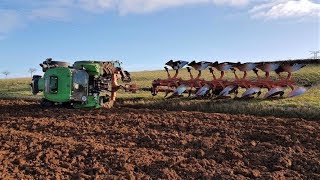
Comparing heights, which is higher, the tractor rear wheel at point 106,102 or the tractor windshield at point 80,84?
the tractor windshield at point 80,84

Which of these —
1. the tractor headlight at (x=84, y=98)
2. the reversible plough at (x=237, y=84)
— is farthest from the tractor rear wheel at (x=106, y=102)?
the reversible plough at (x=237, y=84)

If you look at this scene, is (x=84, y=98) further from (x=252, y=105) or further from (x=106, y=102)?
(x=252, y=105)

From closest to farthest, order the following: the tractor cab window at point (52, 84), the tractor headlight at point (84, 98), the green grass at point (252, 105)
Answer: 1. the green grass at point (252, 105)
2. the tractor cab window at point (52, 84)
3. the tractor headlight at point (84, 98)

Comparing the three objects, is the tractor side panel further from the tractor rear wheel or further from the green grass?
the green grass

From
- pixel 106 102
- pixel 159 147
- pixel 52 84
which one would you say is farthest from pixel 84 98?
pixel 159 147

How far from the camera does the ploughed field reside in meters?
8.04

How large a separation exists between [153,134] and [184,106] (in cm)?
534

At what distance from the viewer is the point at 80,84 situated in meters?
15.1

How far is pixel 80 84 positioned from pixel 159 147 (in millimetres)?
6106

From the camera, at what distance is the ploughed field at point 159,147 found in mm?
8039

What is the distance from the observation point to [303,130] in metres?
10.8

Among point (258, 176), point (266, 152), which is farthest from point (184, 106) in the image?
point (258, 176)

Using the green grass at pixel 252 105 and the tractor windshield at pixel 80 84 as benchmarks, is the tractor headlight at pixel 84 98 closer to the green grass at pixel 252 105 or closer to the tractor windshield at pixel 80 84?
the tractor windshield at pixel 80 84

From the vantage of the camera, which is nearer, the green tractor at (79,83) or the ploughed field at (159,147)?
the ploughed field at (159,147)
